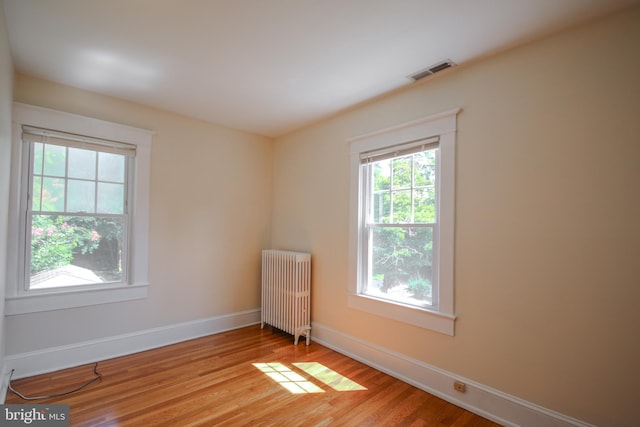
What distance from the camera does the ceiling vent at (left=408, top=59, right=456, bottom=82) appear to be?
246cm

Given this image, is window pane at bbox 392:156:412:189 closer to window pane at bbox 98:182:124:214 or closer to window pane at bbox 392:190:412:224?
window pane at bbox 392:190:412:224

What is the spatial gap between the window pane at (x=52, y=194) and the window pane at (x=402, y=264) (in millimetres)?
3133

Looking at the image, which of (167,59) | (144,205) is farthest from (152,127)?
(167,59)

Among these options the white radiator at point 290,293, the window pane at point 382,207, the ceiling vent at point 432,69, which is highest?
the ceiling vent at point 432,69

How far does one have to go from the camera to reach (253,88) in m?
2.99

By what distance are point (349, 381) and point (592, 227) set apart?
2200 millimetres

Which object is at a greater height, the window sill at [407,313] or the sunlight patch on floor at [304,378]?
the window sill at [407,313]

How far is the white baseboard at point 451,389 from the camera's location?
6.72 ft

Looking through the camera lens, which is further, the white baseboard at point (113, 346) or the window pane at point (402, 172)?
the window pane at point (402, 172)

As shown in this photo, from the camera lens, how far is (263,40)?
7.30 ft

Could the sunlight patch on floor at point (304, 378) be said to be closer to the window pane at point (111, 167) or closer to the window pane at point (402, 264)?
the window pane at point (402, 264)

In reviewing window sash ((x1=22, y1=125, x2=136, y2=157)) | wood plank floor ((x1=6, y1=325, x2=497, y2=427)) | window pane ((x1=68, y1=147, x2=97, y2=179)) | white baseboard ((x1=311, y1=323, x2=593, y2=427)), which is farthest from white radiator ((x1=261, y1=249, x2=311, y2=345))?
window pane ((x1=68, y1=147, x2=97, y2=179))

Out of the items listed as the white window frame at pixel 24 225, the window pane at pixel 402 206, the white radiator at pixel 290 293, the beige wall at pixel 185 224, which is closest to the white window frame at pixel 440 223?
the window pane at pixel 402 206

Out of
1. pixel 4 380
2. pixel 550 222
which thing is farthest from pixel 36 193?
pixel 550 222
